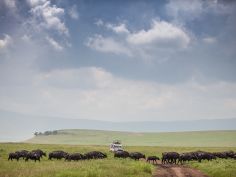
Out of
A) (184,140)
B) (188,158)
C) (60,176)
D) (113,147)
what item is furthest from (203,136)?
(60,176)

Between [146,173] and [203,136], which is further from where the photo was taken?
[203,136]

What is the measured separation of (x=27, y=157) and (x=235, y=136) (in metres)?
152

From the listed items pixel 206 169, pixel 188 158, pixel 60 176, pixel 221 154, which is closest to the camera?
pixel 60 176

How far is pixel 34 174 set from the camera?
2703 centimetres

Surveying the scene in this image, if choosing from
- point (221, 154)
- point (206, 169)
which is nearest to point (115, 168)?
point (206, 169)

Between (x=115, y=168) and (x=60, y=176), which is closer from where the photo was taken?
(x=60, y=176)

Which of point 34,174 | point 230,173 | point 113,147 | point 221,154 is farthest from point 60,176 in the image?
point 113,147

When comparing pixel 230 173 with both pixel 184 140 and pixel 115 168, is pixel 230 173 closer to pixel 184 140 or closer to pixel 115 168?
pixel 115 168

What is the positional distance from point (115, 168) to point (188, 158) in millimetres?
21019

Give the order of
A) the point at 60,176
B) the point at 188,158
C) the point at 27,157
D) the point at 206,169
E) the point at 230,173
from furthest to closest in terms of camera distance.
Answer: the point at 188,158
the point at 27,157
the point at 206,169
the point at 230,173
the point at 60,176

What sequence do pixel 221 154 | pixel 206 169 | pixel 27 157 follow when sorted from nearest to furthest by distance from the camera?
pixel 206 169 < pixel 27 157 < pixel 221 154

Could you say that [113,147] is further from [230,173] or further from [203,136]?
[203,136]

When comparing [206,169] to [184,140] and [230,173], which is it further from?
[184,140]

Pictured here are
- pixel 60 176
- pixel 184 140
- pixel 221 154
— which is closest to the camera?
pixel 60 176
